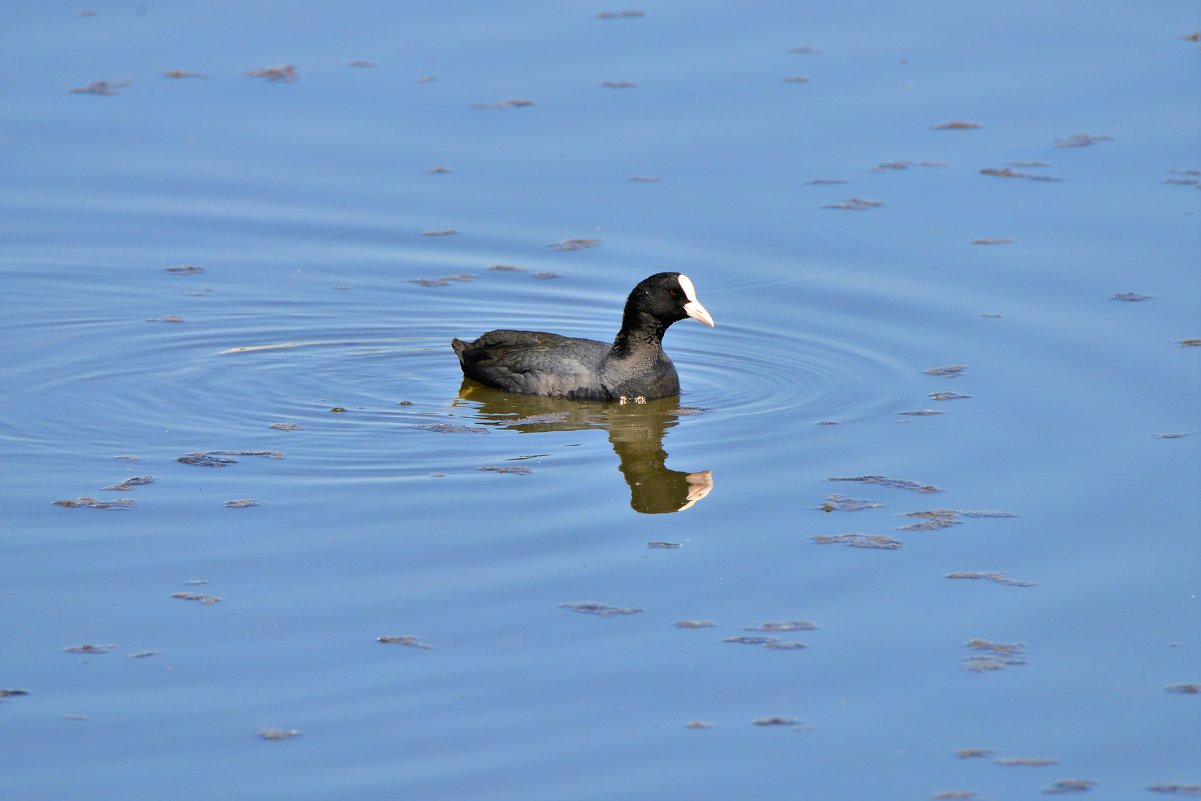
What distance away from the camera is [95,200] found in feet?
48.8

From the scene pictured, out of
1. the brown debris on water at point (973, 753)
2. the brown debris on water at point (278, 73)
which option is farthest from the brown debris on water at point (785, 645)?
the brown debris on water at point (278, 73)

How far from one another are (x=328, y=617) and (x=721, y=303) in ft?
19.8

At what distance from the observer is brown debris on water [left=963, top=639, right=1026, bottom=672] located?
739cm

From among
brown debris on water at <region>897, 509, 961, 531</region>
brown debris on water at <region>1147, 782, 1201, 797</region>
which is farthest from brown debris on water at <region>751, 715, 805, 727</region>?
brown debris on water at <region>897, 509, 961, 531</region>

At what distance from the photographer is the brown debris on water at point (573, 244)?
14.0 m

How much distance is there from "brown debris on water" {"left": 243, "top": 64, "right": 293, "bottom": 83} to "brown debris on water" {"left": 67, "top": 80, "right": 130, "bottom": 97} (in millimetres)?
1162

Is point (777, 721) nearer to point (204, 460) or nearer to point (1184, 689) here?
point (1184, 689)

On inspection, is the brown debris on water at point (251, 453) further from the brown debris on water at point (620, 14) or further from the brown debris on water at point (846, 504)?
the brown debris on water at point (620, 14)

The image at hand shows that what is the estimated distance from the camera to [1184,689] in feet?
23.6

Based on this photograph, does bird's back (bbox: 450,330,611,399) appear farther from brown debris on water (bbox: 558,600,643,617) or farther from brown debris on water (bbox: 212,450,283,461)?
brown debris on water (bbox: 558,600,643,617)

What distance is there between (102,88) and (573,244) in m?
5.61

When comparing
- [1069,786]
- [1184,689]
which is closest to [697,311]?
[1184,689]

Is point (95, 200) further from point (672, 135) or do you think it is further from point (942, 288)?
point (942, 288)

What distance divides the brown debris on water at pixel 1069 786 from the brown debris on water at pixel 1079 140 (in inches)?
386
